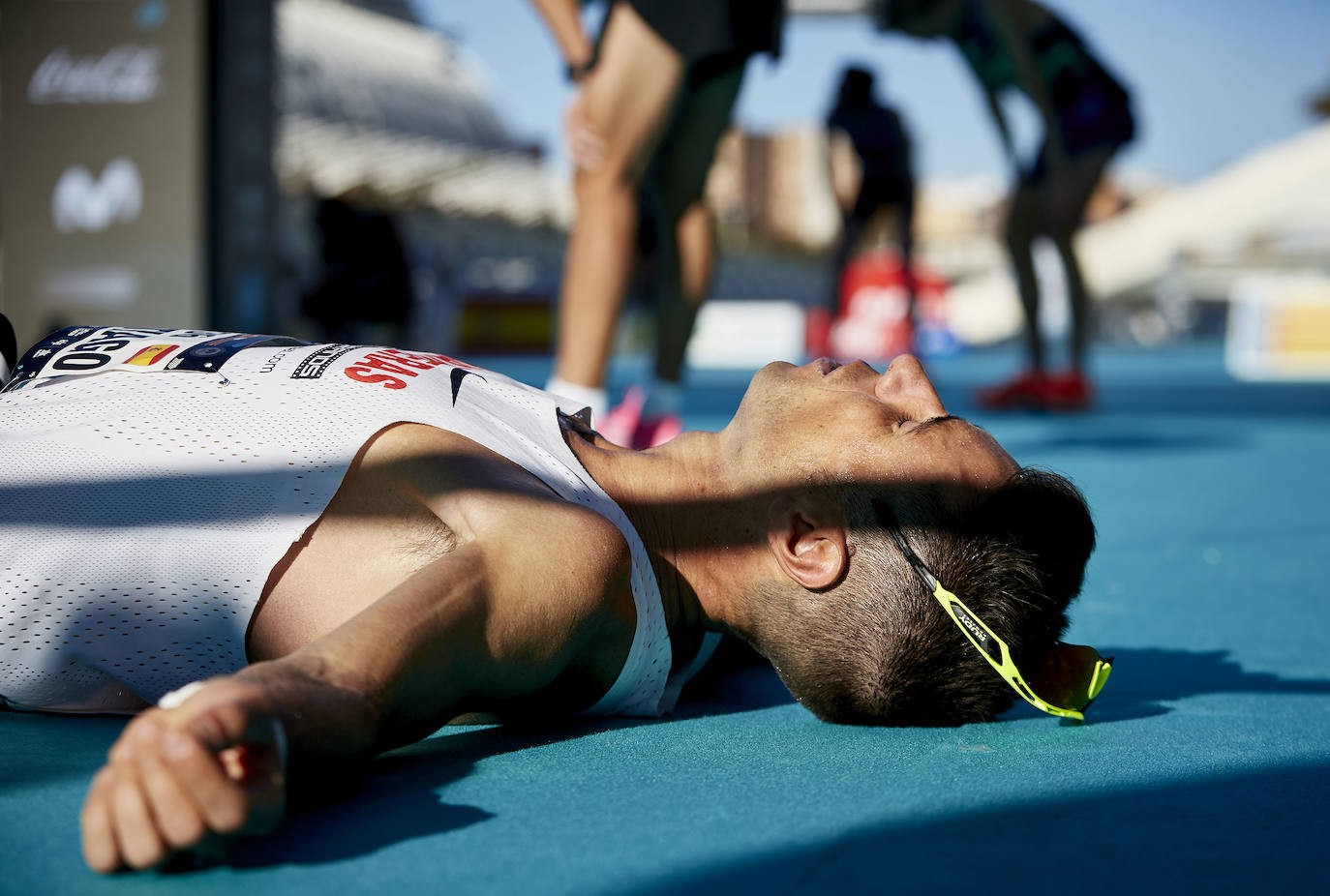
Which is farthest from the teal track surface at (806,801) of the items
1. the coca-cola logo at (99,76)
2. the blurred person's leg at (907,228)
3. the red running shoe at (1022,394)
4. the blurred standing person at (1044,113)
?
the blurred person's leg at (907,228)

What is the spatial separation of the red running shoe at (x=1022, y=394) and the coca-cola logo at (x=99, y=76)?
4564 mm

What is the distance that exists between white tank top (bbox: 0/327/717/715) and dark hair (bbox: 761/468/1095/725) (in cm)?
17

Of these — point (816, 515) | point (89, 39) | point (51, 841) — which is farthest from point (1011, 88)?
point (51, 841)

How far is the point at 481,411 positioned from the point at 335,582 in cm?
25

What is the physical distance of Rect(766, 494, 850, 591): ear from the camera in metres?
1.31

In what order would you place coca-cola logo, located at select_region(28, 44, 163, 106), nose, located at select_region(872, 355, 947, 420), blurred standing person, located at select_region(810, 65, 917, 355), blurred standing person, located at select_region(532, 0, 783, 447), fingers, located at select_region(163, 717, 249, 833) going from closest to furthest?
fingers, located at select_region(163, 717, 249, 833)
nose, located at select_region(872, 355, 947, 420)
blurred standing person, located at select_region(532, 0, 783, 447)
coca-cola logo, located at select_region(28, 44, 163, 106)
blurred standing person, located at select_region(810, 65, 917, 355)

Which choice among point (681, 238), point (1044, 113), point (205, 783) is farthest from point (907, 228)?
point (205, 783)

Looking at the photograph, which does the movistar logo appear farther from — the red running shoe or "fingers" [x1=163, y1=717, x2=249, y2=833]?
the red running shoe

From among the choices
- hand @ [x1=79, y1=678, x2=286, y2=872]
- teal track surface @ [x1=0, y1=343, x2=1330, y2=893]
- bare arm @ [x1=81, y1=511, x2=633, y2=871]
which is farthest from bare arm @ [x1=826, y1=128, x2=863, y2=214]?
hand @ [x1=79, y1=678, x2=286, y2=872]

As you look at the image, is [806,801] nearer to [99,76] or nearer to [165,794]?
[165,794]

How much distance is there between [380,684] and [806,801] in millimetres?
389

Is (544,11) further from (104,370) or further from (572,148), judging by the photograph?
(104,370)

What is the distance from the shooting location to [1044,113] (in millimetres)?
5625

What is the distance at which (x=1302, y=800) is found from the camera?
45.6 inches
